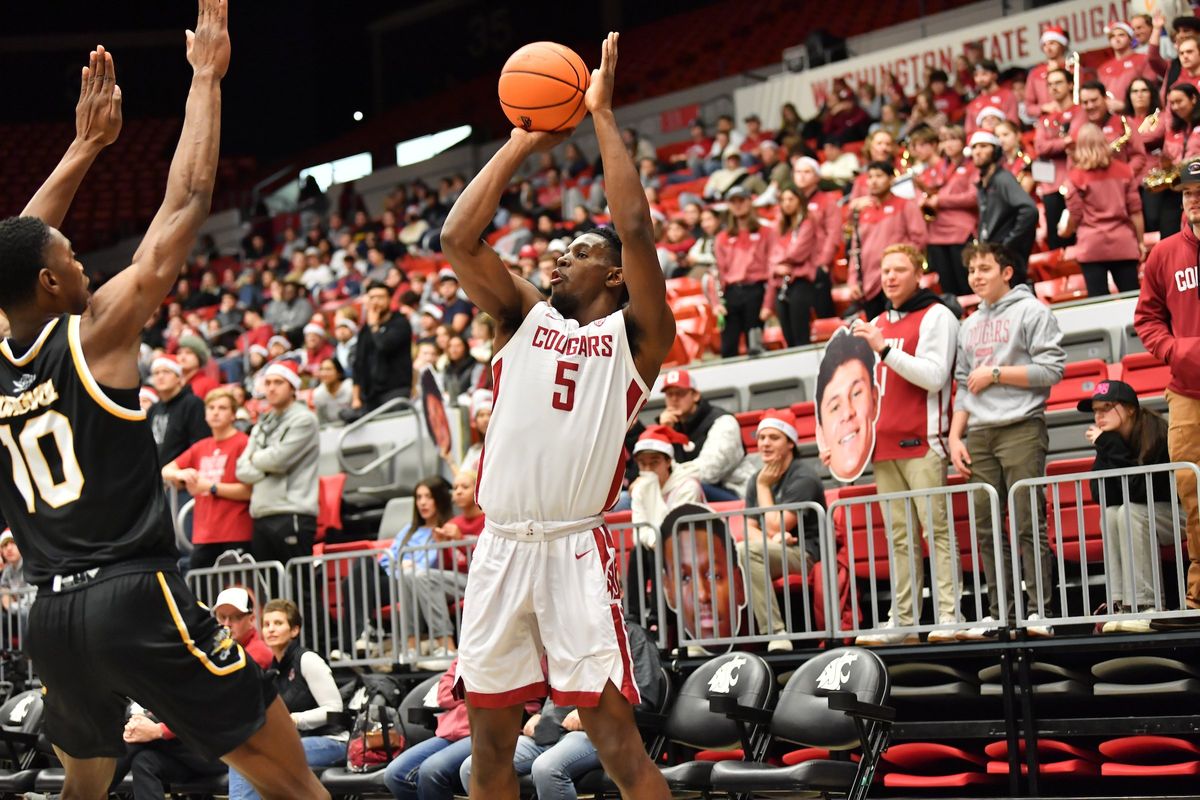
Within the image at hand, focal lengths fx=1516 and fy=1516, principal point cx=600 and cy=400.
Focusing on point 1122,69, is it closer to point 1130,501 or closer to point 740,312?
point 740,312

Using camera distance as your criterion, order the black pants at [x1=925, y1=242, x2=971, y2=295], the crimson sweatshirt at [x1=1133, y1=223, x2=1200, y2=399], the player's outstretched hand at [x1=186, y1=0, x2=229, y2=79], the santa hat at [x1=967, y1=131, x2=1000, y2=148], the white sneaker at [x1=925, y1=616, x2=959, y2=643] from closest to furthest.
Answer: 1. the player's outstretched hand at [x1=186, y1=0, x2=229, y2=79]
2. the crimson sweatshirt at [x1=1133, y1=223, x2=1200, y2=399]
3. the white sneaker at [x1=925, y1=616, x2=959, y2=643]
4. the santa hat at [x1=967, y1=131, x2=1000, y2=148]
5. the black pants at [x1=925, y1=242, x2=971, y2=295]

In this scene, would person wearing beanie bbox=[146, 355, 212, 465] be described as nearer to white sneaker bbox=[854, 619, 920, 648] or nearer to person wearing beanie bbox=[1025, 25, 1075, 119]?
white sneaker bbox=[854, 619, 920, 648]

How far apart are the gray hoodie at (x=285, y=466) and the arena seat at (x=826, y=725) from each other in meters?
4.30

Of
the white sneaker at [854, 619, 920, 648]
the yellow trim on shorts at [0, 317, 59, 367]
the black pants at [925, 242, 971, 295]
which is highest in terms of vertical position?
the black pants at [925, 242, 971, 295]

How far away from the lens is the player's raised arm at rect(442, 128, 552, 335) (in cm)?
493

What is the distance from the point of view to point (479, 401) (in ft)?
36.6

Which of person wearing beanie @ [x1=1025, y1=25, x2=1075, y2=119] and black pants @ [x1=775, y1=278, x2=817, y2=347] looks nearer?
black pants @ [x1=775, y1=278, x2=817, y2=347]

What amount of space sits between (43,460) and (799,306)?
27.1 feet

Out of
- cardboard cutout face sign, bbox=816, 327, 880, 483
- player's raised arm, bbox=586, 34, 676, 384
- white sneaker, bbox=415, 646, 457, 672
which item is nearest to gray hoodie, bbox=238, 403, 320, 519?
white sneaker, bbox=415, 646, 457, 672

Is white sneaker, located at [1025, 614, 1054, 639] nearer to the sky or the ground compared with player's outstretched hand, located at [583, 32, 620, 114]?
nearer to the ground

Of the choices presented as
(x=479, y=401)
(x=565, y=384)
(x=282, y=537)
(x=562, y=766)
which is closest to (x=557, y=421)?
(x=565, y=384)

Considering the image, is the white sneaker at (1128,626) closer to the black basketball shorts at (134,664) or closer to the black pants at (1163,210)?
the black basketball shorts at (134,664)

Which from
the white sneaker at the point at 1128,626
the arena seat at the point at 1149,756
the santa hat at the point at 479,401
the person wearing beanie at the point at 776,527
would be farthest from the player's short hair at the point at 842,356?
the santa hat at the point at 479,401

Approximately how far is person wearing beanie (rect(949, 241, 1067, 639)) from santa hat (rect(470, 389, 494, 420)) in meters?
3.99
